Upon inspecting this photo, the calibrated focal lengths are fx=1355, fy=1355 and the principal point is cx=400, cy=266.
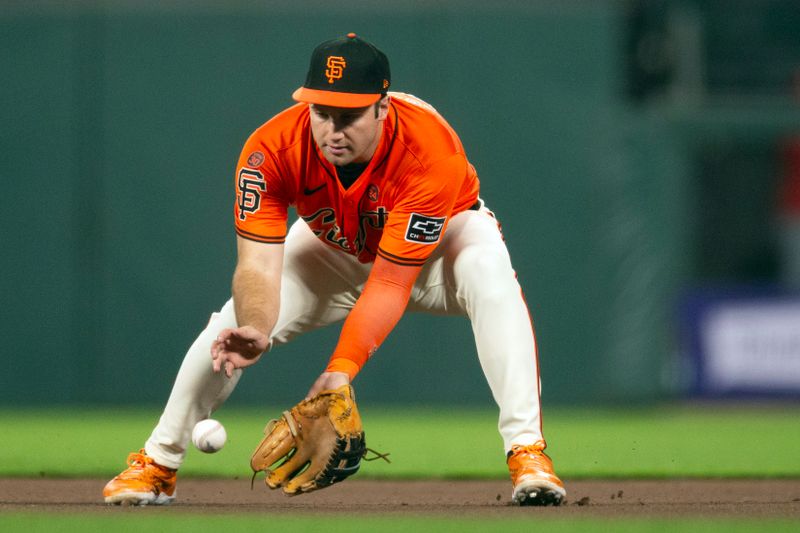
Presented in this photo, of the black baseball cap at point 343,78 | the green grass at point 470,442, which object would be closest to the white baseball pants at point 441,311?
the black baseball cap at point 343,78

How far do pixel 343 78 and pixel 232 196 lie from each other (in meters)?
6.06

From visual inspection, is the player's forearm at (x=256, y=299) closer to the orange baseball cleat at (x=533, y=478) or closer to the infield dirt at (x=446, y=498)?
the infield dirt at (x=446, y=498)

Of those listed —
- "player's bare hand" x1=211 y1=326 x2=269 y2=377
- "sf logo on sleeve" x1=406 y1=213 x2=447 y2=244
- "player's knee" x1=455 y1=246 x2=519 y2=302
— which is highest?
"sf logo on sleeve" x1=406 y1=213 x2=447 y2=244

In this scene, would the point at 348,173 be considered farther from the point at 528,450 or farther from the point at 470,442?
the point at 470,442

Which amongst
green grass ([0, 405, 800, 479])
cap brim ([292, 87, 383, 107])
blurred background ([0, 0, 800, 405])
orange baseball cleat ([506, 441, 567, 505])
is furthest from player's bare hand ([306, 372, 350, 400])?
blurred background ([0, 0, 800, 405])

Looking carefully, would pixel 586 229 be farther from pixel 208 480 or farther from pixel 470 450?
pixel 208 480

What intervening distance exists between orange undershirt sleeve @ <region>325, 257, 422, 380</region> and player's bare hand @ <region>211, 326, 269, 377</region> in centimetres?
25

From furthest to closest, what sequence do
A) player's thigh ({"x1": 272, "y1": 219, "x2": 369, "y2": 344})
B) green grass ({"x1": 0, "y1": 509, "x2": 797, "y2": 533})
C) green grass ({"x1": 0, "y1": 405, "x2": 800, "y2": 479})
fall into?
green grass ({"x1": 0, "y1": 405, "x2": 800, "y2": 479}) → player's thigh ({"x1": 272, "y1": 219, "x2": 369, "y2": 344}) → green grass ({"x1": 0, "y1": 509, "x2": 797, "y2": 533})

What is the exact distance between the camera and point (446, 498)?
15.6ft

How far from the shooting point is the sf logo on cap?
3.97m

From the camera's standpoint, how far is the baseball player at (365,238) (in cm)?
405

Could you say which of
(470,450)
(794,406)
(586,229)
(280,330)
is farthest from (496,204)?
(280,330)

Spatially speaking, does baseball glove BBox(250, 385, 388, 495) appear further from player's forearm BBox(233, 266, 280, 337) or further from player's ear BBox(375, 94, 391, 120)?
player's ear BBox(375, 94, 391, 120)

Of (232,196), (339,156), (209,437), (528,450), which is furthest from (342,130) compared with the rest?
(232,196)
